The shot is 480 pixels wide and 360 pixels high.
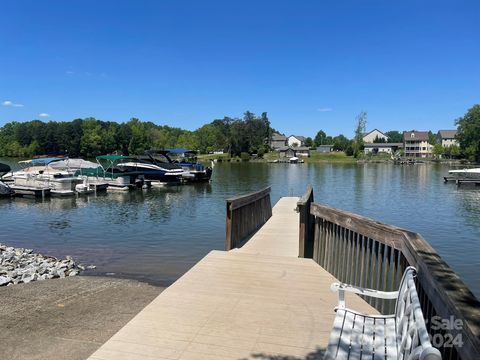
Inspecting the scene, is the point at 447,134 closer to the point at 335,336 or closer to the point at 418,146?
the point at 418,146

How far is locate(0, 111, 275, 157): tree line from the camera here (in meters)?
118

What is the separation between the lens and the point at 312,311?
4.70m

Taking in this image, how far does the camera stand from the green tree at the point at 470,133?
102 metres

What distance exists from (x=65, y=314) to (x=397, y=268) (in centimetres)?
500

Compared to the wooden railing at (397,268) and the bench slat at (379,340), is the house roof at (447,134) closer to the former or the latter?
the wooden railing at (397,268)

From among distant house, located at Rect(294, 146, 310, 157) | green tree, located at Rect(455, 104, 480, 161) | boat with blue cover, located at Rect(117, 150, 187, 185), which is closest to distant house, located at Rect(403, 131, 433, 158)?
green tree, located at Rect(455, 104, 480, 161)

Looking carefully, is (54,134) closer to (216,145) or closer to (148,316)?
(216,145)

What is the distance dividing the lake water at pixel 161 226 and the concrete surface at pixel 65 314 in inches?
72.0

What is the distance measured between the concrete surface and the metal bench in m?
3.10

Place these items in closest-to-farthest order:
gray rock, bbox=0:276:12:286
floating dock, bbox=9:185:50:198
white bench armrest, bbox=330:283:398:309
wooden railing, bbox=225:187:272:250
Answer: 1. white bench armrest, bbox=330:283:398:309
2. wooden railing, bbox=225:187:272:250
3. gray rock, bbox=0:276:12:286
4. floating dock, bbox=9:185:50:198

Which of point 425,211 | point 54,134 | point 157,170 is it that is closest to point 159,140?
point 54,134

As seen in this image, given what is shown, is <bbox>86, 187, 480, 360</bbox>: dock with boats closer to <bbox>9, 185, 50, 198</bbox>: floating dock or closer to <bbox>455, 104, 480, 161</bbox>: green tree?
<bbox>9, 185, 50, 198</bbox>: floating dock

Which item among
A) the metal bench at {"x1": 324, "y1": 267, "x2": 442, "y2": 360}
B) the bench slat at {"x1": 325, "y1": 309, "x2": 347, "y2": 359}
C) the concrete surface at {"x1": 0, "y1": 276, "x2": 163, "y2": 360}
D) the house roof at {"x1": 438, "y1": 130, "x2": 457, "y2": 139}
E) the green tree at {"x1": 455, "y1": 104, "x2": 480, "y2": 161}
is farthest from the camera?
the house roof at {"x1": 438, "y1": 130, "x2": 457, "y2": 139}

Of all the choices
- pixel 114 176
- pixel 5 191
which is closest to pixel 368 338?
pixel 5 191
